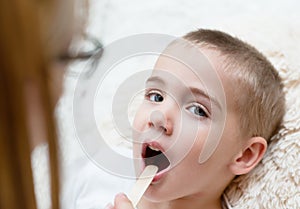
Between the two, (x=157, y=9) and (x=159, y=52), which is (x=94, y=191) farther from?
(x=157, y=9)

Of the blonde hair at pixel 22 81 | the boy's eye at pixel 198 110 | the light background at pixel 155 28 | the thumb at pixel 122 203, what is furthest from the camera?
the light background at pixel 155 28

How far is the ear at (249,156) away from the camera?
33.0 inches

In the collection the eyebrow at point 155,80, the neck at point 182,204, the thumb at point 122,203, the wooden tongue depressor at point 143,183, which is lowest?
the neck at point 182,204

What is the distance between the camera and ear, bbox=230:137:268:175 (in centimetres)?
84

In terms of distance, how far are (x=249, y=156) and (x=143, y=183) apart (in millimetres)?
176

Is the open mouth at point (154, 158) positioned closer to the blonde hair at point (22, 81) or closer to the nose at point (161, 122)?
the nose at point (161, 122)

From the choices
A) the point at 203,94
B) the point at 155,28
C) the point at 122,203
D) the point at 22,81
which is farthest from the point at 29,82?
the point at 155,28

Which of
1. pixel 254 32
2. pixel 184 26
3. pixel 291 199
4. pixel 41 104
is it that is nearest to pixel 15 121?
pixel 41 104

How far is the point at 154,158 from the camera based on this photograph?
784 millimetres

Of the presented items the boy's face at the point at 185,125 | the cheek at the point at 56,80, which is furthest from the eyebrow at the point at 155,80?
Result: the cheek at the point at 56,80

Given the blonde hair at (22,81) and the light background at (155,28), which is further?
the light background at (155,28)

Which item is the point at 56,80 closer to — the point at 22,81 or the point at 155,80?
the point at 22,81

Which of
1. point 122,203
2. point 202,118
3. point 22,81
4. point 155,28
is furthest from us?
point 155,28

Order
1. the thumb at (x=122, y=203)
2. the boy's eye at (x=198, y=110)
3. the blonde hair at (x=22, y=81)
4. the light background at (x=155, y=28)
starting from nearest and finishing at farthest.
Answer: the blonde hair at (x=22, y=81)
the thumb at (x=122, y=203)
the boy's eye at (x=198, y=110)
the light background at (x=155, y=28)
